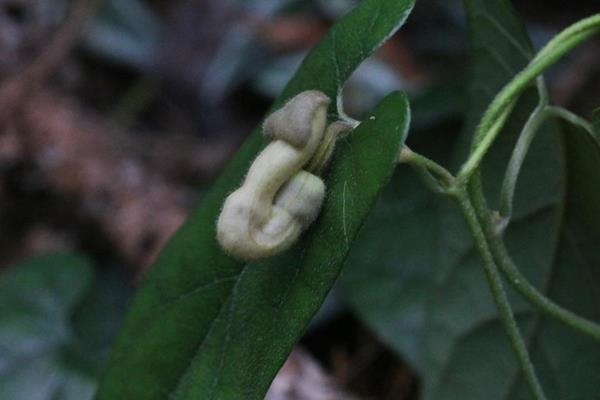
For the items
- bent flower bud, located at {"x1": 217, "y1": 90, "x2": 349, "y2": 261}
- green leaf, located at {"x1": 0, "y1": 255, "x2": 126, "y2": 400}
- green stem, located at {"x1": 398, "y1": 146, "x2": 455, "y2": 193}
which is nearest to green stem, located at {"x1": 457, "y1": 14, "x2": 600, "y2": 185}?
green stem, located at {"x1": 398, "y1": 146, "x2": 455, "y2": 193}

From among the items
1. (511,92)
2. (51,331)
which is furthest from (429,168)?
(51,331)

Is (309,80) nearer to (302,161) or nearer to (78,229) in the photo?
(302,161)

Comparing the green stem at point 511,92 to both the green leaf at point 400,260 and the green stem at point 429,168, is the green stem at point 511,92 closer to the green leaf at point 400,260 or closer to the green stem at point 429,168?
the green stem at point 429,168

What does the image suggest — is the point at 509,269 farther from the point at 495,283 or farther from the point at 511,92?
the point at 511,92

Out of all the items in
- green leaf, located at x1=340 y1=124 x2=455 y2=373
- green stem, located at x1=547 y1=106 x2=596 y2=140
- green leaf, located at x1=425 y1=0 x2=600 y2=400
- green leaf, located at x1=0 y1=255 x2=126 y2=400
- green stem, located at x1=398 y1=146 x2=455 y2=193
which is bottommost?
green leaf, located at x1=0 y1=255 x2=126 y2=400

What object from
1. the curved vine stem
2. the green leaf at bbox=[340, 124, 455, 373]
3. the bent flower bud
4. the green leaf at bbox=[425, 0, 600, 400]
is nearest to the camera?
the bent flower bud

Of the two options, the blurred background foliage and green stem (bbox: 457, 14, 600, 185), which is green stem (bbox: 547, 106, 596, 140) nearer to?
green stem (bbox: 457, 14, 600, 185)
